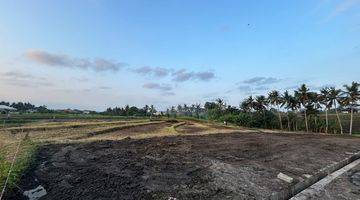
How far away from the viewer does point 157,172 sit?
45.6ft

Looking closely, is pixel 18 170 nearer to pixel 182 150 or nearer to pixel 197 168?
pixel 197 168

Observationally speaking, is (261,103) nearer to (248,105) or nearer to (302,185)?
(248,105)

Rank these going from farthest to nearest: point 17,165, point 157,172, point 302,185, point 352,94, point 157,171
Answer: point 352,94 → point 302,185 → point 157,171 → point 157,172 → point 17,165

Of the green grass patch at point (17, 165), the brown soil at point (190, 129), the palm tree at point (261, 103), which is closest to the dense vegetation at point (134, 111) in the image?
the palm tree at point (261, 103)

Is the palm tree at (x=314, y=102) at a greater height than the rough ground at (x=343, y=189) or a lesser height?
greater

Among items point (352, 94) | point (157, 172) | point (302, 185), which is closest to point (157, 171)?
point (157, 172)

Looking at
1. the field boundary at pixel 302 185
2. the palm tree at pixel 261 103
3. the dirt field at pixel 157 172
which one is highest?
the palm tree at pixel 261 103

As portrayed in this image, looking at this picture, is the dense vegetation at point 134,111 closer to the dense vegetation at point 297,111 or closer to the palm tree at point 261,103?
the dense vegetation at point 297,111

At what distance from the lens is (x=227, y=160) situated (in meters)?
17.9

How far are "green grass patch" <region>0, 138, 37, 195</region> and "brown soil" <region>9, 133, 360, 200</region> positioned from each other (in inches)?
12.0

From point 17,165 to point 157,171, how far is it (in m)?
5.01

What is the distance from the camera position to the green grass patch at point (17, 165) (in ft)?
33.3

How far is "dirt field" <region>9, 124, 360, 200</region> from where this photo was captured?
11.3 metres

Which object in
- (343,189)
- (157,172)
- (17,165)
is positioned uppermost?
(17,165)
